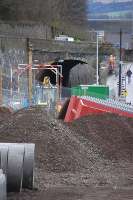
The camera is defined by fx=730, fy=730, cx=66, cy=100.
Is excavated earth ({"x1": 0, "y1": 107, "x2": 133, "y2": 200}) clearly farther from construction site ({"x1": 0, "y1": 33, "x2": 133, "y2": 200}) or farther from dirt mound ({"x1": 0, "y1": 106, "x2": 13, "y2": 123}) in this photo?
dirt mound ({"x1": 0, "y1": 106, "x2": 13, "y2": 123})

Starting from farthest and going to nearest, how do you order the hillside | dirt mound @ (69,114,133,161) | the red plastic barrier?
the hillside
the red plastic barrier
dirt mound @ (69,114,133,161)

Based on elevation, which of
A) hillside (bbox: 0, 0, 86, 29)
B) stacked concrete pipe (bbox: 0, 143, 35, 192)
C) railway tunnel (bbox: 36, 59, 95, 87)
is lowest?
railway tunnel (bbox: 36, 59, 95, 87)

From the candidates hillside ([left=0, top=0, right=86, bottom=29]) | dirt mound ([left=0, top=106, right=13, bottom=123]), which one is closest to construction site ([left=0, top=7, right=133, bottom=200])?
dirt mound ([left=0, top=106, right=13, bottom=123])

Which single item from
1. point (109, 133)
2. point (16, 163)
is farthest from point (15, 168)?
point (109, 133)

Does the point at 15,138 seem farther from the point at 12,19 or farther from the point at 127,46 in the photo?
the point at 127,46

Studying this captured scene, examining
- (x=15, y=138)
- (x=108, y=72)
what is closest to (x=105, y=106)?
(x=15, y=138)

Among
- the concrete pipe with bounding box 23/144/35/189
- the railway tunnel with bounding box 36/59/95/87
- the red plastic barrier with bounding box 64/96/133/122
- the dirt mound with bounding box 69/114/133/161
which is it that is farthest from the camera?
the railway tunnel with bounding box 36/59/95/87

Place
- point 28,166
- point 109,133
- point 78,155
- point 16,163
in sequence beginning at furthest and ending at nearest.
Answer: point 109,133, point 78,155, point 28,166, point 16,163

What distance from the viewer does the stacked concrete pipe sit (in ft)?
48.6

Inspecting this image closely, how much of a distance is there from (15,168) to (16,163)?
0.35 feet

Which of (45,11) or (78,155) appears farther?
(45,11)

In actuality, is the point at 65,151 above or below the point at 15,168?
below

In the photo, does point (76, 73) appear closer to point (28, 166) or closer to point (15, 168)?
point (28, 166)

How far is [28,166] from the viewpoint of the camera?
1503 cm
